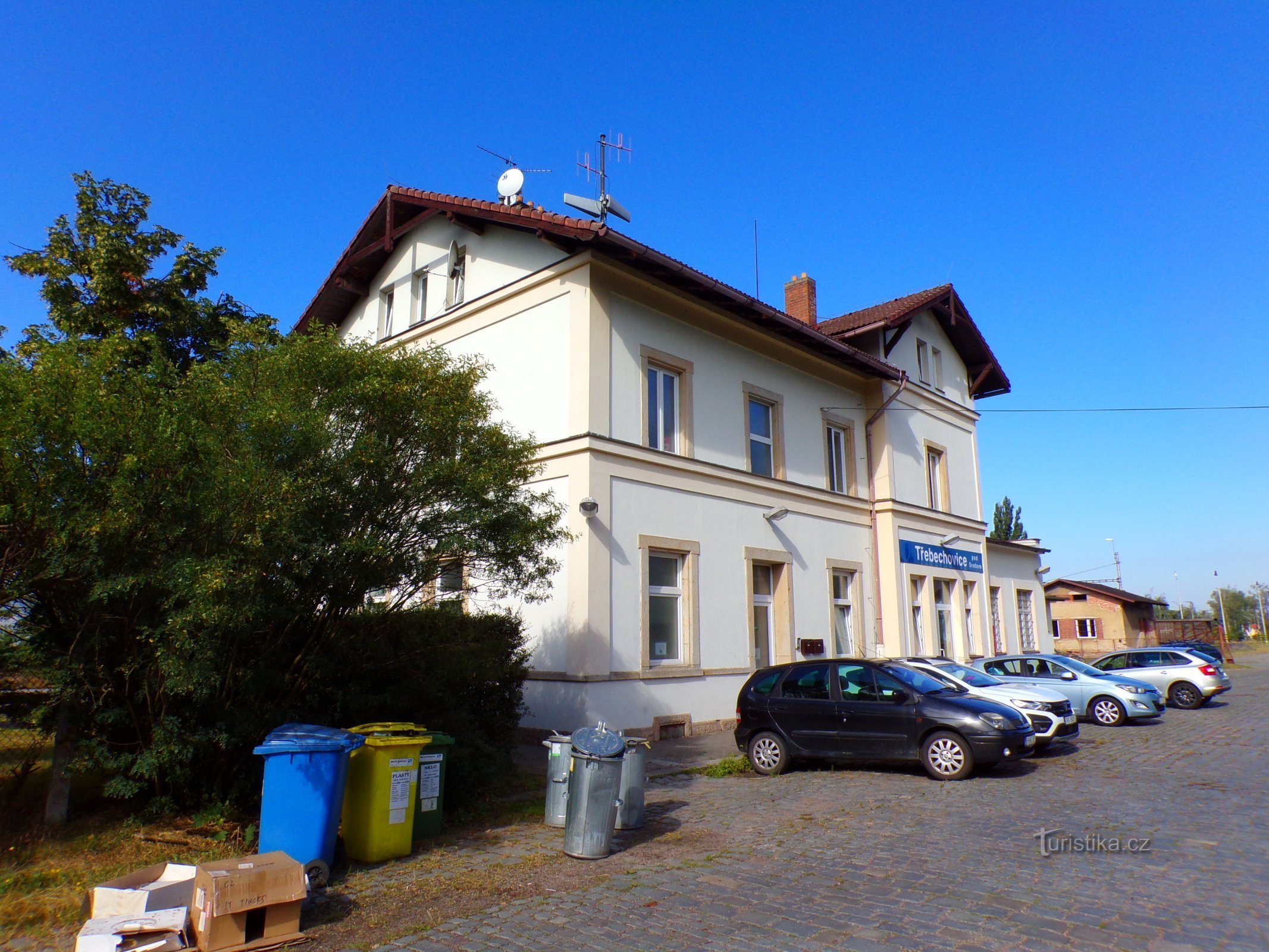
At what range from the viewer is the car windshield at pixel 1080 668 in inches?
664

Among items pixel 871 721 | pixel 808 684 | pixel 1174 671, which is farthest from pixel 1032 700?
pixel 1174 671

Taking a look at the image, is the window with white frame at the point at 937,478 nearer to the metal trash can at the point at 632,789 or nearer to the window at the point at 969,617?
the window at the point at 969,617

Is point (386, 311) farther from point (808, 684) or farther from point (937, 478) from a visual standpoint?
point (937, 478)

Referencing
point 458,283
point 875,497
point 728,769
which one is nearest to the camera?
point 728,769

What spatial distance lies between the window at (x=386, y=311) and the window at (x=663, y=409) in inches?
278

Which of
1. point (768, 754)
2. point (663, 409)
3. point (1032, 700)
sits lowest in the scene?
point (768, 754)

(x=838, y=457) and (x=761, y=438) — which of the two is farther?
(x=838, y=457)

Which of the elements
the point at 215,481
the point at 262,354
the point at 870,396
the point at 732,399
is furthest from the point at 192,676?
the point at 870,396

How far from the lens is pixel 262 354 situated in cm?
815

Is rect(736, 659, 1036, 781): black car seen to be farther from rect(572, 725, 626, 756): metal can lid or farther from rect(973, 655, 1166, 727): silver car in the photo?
rect(973, 655, 1166, 727): silver car

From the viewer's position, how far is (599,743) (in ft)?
24.0

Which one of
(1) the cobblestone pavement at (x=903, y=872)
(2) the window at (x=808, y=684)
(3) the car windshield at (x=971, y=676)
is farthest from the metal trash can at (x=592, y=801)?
(3) the car windshield at (x=971, y=676)

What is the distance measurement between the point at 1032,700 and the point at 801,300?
1377 cm

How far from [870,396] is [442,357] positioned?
14.3 meters
